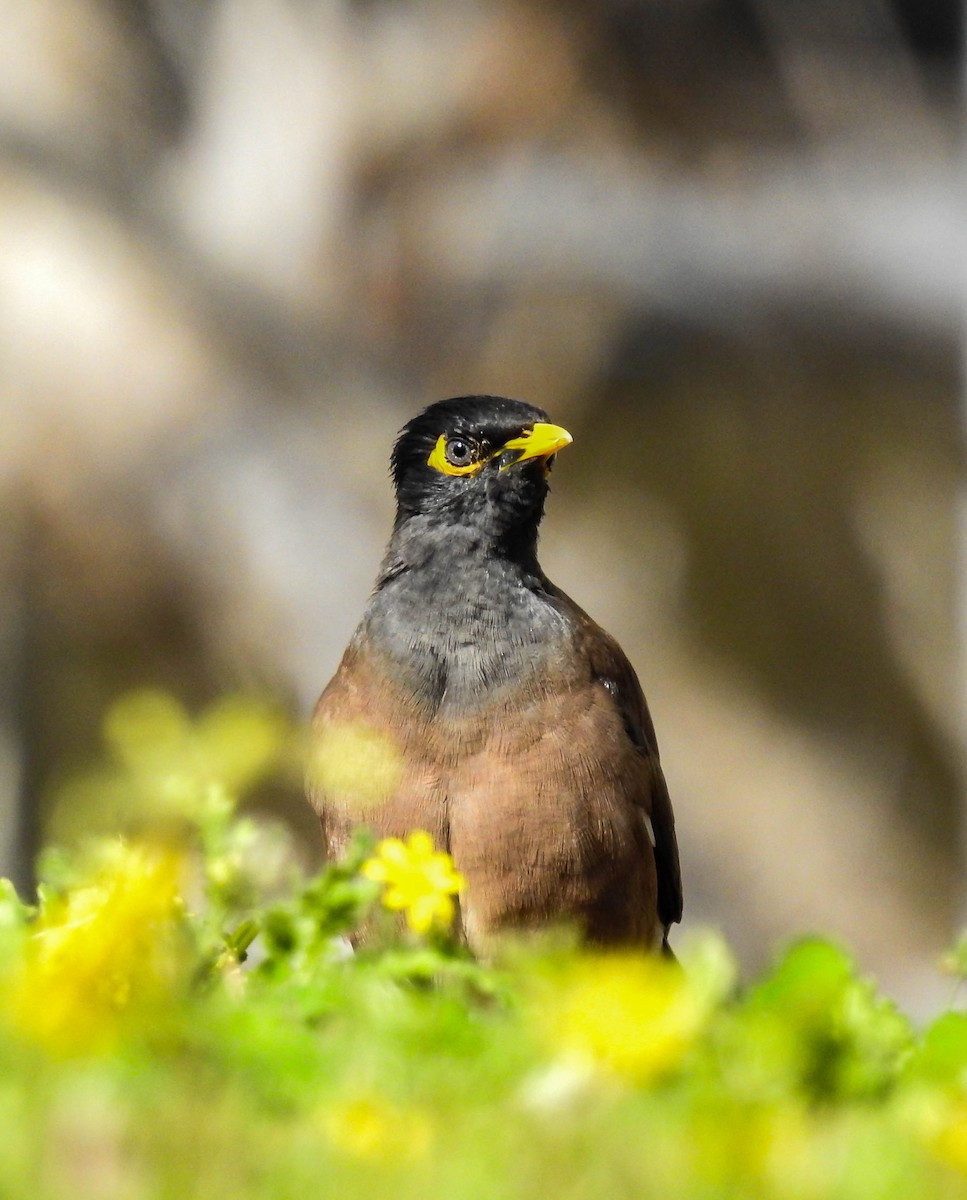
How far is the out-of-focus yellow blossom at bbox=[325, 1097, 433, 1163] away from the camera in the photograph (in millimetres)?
622

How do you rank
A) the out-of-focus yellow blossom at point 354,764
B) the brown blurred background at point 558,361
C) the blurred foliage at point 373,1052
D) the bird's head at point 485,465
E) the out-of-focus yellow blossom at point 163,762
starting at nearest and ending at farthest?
1. the blurred foliage at point 373,1052
2. the out-of-focus yellow blossom at point 163,762
3. the out-of-focus yellow blossom at point 354,764
4. the bird's head at point 485,465
5. the brown blurred background at point 558,361

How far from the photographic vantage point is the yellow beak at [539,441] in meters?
2.13

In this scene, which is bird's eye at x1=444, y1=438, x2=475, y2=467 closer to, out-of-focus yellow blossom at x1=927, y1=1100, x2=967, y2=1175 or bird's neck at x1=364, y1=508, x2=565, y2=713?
bird's neck at x1=364, y1=508, x2=565, y2=713

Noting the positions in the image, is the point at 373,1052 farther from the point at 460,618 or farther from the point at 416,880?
the point at 460,618

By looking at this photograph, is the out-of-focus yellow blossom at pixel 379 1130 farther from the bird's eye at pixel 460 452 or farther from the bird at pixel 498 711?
the bird's eye at pixel 460 452

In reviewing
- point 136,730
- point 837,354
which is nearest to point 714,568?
point 837,354

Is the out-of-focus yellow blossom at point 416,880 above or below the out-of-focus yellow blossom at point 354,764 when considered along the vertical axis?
below

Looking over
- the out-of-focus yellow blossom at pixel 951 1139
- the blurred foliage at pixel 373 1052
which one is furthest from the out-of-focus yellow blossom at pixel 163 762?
the out-of-focus yellow blossom at pixel 951 1139

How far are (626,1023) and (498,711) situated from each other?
134 centimetres

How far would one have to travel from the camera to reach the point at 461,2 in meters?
3.87

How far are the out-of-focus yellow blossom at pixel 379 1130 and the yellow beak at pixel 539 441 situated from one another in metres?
1.52

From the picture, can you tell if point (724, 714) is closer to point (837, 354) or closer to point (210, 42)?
point (837, 354)

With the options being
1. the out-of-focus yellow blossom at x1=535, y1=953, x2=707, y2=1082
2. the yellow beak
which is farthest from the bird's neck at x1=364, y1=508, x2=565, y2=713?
the out-of-focus yellow blossom at x1=535, y1=953, x2=707, y2=1082

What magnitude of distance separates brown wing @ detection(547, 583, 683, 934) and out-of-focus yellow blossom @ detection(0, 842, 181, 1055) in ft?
4.71
